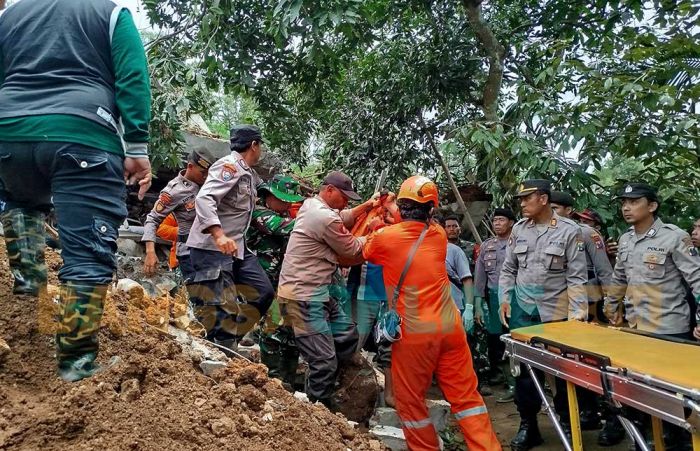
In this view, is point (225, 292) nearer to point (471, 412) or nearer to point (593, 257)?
point (471, 412)

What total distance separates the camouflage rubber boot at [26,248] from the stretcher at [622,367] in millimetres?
2734

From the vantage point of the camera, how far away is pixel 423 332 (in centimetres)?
380

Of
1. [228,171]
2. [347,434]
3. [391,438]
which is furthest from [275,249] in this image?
[347,434]

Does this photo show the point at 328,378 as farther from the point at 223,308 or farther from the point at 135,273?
the point at 135,273

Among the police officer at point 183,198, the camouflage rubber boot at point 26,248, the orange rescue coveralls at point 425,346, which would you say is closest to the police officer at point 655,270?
the orange rescue coveralls at point 425,346

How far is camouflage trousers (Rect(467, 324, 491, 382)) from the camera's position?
676 cm

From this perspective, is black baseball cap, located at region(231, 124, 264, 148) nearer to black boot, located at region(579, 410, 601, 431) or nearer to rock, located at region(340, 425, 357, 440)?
rock, located at region(340, 425, 357, 440)

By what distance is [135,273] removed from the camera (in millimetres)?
5793

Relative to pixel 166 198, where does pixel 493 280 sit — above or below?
below

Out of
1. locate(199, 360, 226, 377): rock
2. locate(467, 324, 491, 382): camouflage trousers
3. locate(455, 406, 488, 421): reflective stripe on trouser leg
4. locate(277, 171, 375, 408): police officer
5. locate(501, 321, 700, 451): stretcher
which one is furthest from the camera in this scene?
locate(467, 324, 491, 382): camouflage trousers

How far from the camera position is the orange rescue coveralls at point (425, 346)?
12.3ft

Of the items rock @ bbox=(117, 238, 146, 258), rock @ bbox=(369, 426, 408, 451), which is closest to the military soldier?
rock @ bbox=(369, 426, 408, 451)

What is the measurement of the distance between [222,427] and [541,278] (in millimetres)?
3280

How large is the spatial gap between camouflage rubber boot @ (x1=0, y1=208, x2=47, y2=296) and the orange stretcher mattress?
2.78 m
